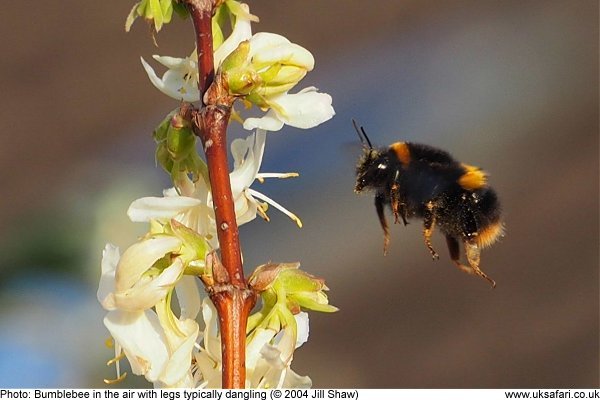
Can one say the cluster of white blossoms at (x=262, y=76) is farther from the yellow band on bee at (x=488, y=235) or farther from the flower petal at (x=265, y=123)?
the yellow band on bee at (x=488, y=235)

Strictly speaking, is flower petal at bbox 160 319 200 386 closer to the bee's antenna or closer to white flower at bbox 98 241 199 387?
white flower at bbox 98 241 199 387

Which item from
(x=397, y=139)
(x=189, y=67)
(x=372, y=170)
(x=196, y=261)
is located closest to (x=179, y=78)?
(x=189, y=67)

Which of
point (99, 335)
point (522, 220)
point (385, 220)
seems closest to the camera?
point (385, 220)

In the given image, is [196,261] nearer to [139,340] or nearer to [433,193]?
[139,340]

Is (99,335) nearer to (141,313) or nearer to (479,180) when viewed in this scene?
(479,180)

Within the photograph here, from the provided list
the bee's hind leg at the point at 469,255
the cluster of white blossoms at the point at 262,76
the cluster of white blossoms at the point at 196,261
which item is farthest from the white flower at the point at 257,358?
the bee's hind leg at the point at 469,255

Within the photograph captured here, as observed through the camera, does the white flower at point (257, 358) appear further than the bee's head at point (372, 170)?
No

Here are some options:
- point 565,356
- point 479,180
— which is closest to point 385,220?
point 479,180
